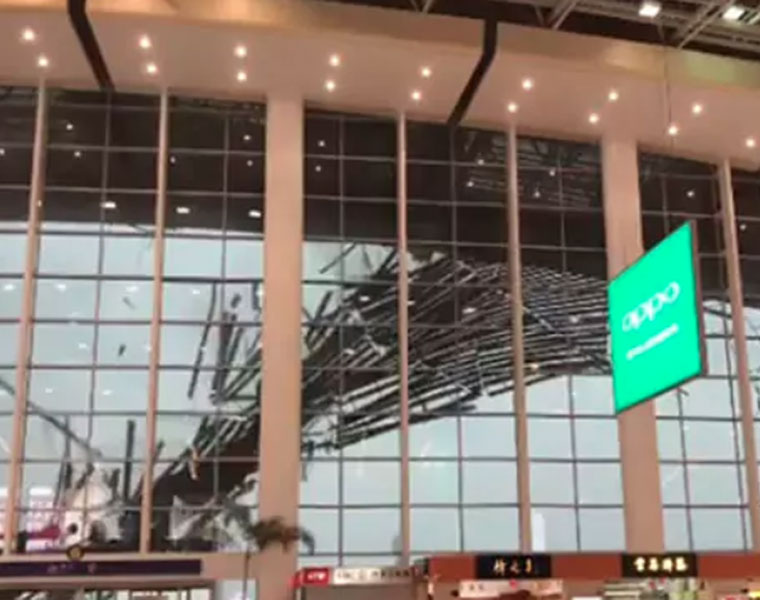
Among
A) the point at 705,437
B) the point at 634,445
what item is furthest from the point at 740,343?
the point at 634,445

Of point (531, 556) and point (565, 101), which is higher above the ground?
point (565, 101)

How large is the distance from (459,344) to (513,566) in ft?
15.3

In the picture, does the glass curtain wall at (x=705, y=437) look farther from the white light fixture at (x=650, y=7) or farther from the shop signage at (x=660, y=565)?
the white light fixture at (x=650, y=7)

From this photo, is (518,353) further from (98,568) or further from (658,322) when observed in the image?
(658,322)

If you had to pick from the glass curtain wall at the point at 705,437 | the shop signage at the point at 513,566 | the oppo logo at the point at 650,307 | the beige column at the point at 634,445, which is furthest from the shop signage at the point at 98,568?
the oppo logo at the point at 650,307

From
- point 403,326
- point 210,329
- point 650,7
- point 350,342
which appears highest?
point 650,7

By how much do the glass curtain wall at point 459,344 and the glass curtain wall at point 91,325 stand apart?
16.2ft

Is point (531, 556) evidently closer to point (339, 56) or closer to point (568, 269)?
point (568, 269)

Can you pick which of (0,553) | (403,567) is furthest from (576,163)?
(0,553)

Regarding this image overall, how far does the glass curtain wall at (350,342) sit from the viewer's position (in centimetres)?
1930

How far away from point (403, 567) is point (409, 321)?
4603 mm

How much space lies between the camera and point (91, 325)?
64.2 ft

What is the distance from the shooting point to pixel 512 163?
21531mm

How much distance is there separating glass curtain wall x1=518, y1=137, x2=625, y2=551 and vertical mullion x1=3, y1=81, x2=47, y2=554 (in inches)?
354
